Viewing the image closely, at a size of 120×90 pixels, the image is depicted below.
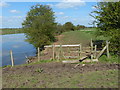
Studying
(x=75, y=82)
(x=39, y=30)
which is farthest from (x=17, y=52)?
(x=75, y=82)

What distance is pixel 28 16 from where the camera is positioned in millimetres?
30000

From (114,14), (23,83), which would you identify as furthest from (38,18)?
(23,83)

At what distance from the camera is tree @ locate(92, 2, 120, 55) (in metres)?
13.3

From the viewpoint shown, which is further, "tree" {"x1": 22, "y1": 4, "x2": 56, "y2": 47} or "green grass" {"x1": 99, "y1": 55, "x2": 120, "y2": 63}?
"tree" {"x1": 22, "y1": 4, "x2": 56, "y2": 47}

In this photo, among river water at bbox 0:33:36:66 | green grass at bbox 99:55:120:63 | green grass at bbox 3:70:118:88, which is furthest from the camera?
river water at bbox 0:33:36:66

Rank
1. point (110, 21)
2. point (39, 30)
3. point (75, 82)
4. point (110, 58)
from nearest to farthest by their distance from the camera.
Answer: point (75, 82), point (110, 58), point (110, 21), point (39, 30)

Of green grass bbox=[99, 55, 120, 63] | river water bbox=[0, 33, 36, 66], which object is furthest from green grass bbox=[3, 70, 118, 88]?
river water bbox=[0, 33, 36, 66]

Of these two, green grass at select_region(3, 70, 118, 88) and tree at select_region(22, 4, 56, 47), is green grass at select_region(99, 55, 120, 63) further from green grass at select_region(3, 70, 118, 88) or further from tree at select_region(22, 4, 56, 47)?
tree at select_region(22, 4, 56, 47)

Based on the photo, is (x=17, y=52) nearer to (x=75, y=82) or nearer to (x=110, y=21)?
(x=110, y=21)

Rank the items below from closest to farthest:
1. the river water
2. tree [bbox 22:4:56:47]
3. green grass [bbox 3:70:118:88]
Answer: green grass [bbox 3:70:118:88], the river water, tree [bbox 22:4:56:47]

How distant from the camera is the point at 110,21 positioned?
14188 mm

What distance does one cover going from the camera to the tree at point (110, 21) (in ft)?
43.7

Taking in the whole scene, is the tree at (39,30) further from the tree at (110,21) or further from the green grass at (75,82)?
the green grass at (75,82)

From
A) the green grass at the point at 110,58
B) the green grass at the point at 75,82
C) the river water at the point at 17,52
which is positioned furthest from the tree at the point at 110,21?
the river water at the point at 17,52
